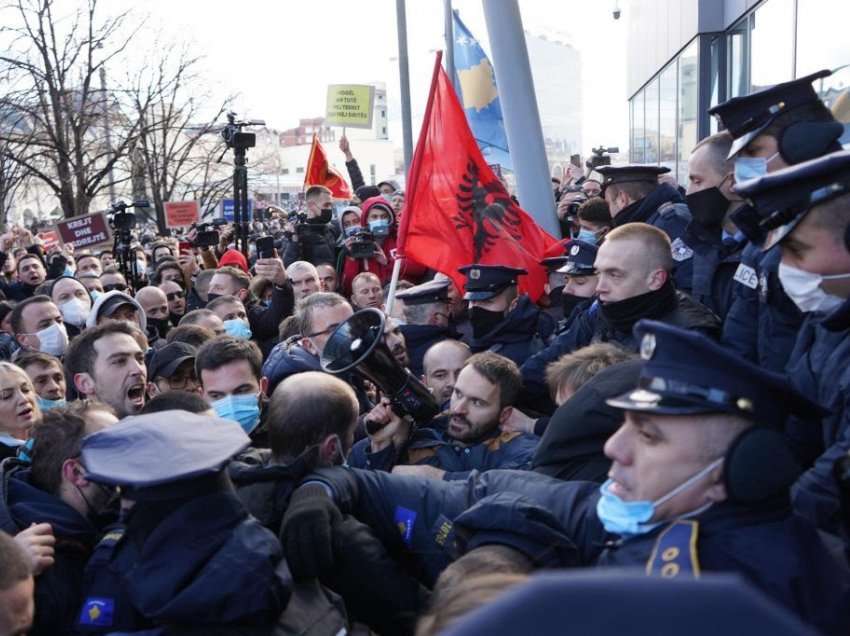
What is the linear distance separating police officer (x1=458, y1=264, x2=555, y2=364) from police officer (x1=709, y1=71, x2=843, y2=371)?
1.68 m

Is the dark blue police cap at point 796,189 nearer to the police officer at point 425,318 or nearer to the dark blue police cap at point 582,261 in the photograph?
the dark blue police cap at point 582,261

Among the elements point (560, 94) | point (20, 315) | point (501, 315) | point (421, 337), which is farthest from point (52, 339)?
point (560, 94)

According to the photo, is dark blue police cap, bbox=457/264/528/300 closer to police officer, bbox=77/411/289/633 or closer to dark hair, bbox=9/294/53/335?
dark hair, bbox=9/294/53/335

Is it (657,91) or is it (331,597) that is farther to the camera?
(657,91)

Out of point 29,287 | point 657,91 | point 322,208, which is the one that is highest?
point 657,91

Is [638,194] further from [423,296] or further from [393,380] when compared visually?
[393,380]

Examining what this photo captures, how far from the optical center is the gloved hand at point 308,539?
104 inches

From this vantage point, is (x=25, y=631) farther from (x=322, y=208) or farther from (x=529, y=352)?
(x=322, y=208)

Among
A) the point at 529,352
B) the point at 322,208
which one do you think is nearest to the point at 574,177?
the point at 322,208

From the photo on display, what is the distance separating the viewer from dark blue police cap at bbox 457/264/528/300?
5.72m

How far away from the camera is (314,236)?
975 centimetres

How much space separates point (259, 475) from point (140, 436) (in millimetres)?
538

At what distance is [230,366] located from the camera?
4.35 meters

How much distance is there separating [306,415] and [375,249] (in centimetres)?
542
